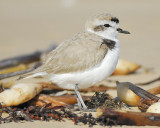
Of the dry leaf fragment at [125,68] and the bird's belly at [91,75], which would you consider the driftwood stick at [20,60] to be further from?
the bird's belly at [91,75]

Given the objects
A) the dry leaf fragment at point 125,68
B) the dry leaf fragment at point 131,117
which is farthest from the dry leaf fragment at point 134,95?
Answer: the dry leaf fragment at point 125,68

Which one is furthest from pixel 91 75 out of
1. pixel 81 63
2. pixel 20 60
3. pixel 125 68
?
pixel 20 60


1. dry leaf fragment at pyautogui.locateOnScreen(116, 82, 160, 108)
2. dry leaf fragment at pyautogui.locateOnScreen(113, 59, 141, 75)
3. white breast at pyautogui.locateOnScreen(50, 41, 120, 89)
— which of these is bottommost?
dry leaf fragment at pyautogui.locateOnScreen(113, 59, 141, 75)

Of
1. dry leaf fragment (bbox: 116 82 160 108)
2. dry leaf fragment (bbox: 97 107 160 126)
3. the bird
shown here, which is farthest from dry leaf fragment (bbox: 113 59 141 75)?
dry leaf fragment (bbox: 97 107 160 126)

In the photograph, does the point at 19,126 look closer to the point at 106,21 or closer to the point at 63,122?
the point at 63,122

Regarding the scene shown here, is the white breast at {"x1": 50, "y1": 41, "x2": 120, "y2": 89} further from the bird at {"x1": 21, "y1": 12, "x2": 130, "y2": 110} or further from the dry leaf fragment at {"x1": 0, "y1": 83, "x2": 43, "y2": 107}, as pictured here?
the dry leaf fragment at {"x1": 0, "y1": 83, "x2": 43, "y2": 107}

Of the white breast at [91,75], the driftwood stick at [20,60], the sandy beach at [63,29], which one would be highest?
the white breast at [91,75]
